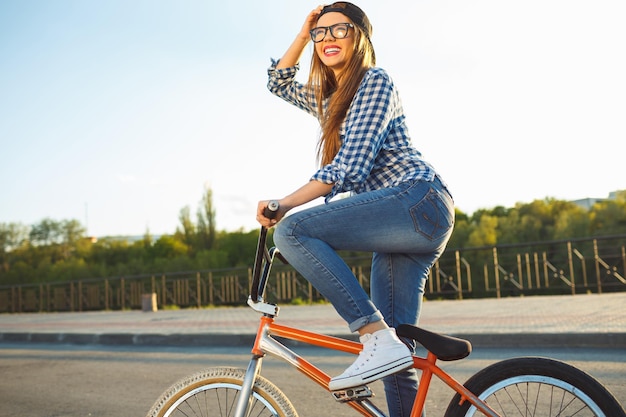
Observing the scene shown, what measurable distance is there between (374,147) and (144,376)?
491cm

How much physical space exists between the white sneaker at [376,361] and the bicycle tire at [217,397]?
0.79 ft

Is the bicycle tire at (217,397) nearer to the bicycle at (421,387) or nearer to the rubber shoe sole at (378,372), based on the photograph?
the bicycle at (421,387)

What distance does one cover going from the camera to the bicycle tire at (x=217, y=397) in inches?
86.6

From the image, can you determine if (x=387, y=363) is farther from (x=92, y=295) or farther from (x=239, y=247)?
(x=239, y=247)

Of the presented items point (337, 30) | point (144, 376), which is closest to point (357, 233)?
point (337, 30)

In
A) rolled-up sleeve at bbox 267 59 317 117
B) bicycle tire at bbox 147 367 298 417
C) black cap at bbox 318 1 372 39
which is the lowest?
bicycle tire at bbox 147 367 298 417

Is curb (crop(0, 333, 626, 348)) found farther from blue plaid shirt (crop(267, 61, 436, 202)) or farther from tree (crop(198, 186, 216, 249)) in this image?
tree (crop(198, 186, 216, 249))

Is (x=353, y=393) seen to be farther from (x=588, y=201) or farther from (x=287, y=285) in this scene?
(x=588, y=201)

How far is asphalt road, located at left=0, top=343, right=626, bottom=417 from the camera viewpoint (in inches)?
185

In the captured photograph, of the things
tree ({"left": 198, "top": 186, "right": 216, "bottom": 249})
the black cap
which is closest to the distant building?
tree ({"left": 198, "top": 186, "right": 216, "bottom": 249})

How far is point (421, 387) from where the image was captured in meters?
2.13

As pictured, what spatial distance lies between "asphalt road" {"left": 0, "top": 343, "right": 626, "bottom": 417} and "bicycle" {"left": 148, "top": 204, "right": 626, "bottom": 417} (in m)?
2.17

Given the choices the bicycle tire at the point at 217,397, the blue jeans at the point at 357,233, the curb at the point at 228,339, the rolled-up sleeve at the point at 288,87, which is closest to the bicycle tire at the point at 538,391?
the blue jeans at the point at 357,233

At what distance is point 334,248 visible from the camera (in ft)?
7.13
